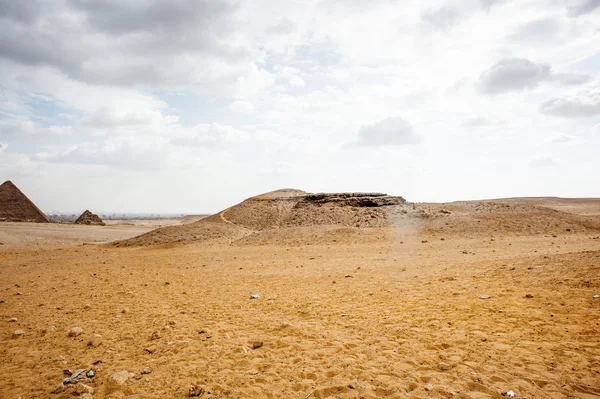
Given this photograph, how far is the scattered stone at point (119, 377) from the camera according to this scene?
13.1 ft

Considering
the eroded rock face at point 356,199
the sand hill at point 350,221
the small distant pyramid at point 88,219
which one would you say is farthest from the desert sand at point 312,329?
the small distant pyramid at point 88,219

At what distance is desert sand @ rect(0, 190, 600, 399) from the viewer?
388cm

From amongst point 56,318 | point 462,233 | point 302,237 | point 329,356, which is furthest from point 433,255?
point 56,318

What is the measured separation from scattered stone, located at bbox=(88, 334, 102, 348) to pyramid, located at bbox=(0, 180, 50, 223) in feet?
183

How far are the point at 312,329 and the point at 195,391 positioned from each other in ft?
8.06

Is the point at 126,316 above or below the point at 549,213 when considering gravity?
below

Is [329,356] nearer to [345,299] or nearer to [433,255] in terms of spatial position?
[345,299]

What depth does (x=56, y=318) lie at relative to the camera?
21.7 feet

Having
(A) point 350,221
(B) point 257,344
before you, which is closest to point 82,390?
(B) point 257,344

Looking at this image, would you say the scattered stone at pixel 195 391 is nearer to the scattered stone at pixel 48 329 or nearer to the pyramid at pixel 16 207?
the scattered stone at pixel 48 329

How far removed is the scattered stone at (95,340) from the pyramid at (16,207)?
55.7 meters

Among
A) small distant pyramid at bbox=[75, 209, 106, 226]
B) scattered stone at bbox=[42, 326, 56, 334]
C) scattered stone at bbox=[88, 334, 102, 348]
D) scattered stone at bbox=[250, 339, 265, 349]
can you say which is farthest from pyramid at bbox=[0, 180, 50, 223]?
scattered stone at bbox=[250, 339, 265, 349]

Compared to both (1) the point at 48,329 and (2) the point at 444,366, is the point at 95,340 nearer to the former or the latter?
(1) the point at 48,329

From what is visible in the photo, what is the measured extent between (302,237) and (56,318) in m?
16.4
